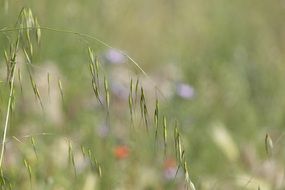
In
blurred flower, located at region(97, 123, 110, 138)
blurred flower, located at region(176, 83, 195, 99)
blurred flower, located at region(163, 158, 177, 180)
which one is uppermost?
blurred flower, located at region(176, 83, 195, 99)

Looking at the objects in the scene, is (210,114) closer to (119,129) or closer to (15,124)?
(119,129)

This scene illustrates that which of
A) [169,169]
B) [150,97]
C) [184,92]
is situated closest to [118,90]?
[184,92]

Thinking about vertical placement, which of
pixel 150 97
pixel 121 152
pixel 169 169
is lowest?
pixel 150 97

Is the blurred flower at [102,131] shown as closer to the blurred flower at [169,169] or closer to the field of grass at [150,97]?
the field of grass at [150,97]

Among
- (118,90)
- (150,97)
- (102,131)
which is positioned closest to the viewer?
(102,131)

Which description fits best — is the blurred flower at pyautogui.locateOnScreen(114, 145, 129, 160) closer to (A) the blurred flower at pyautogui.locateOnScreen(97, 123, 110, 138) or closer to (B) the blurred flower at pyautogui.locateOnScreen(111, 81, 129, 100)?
(A) the blurred flower at pyautogui.locateOnScreen(97, 123, 110, 138)

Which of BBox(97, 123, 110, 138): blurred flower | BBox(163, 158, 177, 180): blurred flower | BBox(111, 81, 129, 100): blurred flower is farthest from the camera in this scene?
BBox(111, 81, 129, 100): blurred flower

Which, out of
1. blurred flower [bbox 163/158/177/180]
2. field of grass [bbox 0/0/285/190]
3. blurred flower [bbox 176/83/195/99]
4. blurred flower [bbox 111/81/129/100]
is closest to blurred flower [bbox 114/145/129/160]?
field of grass [bbox 0/0/285/190]

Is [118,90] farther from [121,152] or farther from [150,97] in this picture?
[150,97]

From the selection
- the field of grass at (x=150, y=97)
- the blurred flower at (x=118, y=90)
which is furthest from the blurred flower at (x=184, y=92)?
the blurred flower at (x=118, y=90)
